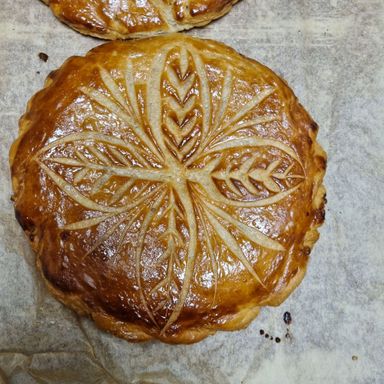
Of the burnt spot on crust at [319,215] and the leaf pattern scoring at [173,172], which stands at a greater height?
the leaf pattern scoring at [173,172]

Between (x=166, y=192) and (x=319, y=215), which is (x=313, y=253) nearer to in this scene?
(x=319, y=215)

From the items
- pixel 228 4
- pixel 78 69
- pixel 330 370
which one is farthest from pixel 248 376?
pixel 228 4

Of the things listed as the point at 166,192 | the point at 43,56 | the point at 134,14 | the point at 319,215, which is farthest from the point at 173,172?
the point at 43,56

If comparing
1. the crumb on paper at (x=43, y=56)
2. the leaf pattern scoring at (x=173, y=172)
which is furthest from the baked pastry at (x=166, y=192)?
the crumb on paper at (x=43, y=56)

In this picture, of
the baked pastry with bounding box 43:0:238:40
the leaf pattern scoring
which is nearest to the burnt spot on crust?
the leaf pattern scoring

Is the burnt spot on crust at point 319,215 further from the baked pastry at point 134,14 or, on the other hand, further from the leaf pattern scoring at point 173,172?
the baked pastry at point 134,14
